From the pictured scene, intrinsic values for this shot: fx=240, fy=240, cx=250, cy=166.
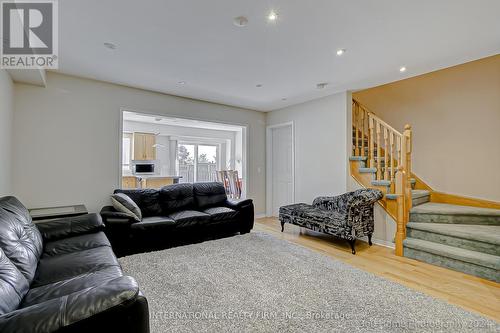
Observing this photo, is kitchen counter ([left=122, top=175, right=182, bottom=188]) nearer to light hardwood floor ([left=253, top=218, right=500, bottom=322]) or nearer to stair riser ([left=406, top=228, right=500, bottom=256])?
light hardwood floor ([left=253, top=218, right=500, bottom=322])

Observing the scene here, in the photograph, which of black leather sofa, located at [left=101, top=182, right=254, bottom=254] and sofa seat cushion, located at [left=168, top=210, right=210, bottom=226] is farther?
sofa seat cushion, located at [left=168, top=210, right=210, bottom=226]

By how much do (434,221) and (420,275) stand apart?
3.76 ft

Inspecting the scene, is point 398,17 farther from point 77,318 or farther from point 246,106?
point 246,106

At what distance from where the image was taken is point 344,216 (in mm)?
3512

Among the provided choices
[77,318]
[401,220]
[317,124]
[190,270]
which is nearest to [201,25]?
[77,318]

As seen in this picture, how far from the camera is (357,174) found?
415 centimetres

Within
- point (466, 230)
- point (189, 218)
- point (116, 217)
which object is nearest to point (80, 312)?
point (116, 217)

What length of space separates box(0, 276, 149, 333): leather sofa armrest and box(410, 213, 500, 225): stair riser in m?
3.84

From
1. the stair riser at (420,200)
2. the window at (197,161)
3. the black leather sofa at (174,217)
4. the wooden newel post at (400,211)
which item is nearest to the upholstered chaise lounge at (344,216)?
the wooden newel post at (400,211)

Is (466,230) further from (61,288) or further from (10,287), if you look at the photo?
(10,287)

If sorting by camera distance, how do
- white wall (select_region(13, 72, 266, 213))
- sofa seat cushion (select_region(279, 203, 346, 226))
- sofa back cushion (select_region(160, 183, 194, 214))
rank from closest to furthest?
white wall (select_region(13, 72, 266, 213)), sofa seat cushion (select_region(279, 203, 346, 226)), sofa back cushion (select_region(160, 183, 194, 214))

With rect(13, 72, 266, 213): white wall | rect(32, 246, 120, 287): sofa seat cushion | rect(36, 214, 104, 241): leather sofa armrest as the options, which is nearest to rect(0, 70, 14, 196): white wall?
rect(13, 72, 266, 213): white wall

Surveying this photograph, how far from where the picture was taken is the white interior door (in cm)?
543

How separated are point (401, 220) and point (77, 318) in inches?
146
